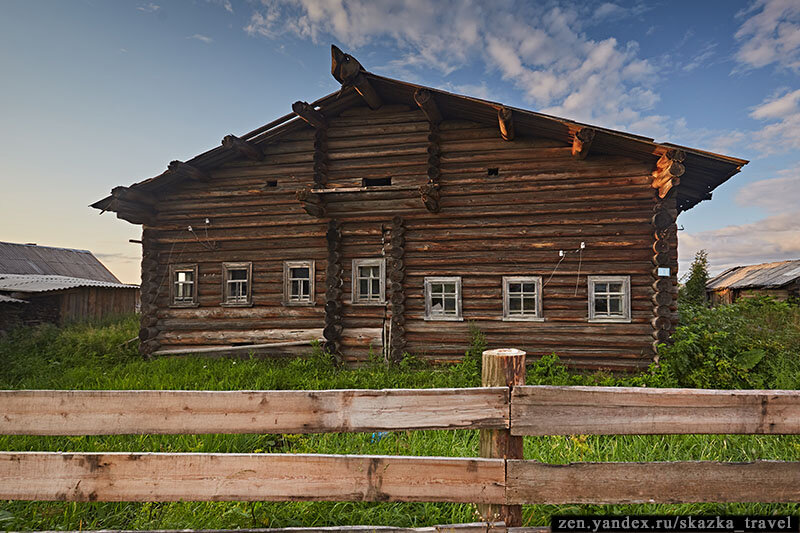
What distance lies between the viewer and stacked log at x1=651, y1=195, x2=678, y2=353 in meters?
8.81

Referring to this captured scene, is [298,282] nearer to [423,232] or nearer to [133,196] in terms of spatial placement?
[423,232]

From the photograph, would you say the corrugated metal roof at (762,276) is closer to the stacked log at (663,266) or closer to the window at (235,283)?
the stacked log at (663,266)

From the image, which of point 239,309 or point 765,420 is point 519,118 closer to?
point 765,420

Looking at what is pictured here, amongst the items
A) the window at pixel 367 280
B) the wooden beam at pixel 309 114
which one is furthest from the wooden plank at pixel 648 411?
the wooden beam at pixel 309 114

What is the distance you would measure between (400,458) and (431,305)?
7930mm

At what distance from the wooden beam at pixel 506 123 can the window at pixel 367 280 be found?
4628 millimetres

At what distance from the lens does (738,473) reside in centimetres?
246

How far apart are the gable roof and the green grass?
15.9ft

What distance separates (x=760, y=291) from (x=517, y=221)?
2142 centimetres

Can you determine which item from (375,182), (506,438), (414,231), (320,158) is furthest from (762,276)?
(506,438)

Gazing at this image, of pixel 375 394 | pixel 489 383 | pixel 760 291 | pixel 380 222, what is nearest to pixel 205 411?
pixel 375 394

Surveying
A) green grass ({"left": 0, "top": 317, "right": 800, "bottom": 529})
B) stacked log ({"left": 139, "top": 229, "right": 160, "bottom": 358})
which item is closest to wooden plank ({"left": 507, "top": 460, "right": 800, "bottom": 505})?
green grass ({"left": 0, "top": 317, "right": 800, "bottom": 529})

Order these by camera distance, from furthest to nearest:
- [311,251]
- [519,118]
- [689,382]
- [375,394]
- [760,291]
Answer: [760,291] → [311,251] → [519,118] → [689,382] → [375,394]

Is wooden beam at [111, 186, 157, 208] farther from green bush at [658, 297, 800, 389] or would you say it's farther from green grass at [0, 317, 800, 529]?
green bush at [658, 297, 800, 389]
